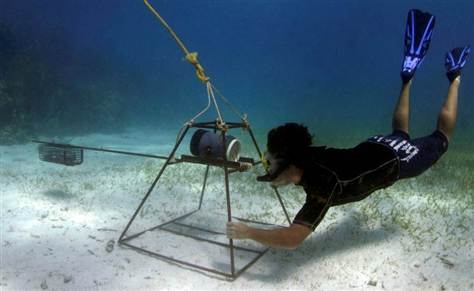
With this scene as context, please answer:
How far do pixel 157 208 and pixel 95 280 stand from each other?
2541 mm

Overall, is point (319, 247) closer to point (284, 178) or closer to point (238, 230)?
point (284, 178)

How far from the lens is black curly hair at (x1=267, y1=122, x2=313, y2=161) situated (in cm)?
321

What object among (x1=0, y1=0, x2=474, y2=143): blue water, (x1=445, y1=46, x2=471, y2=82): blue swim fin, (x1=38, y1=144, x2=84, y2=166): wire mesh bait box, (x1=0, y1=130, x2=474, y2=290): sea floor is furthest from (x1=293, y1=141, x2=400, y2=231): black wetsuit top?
(x1=0, y1=0, x2=474, y2=143): blue water

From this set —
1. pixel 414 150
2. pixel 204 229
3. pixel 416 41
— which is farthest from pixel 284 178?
pixel 416 41

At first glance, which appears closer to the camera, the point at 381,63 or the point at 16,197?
the point at 16,197

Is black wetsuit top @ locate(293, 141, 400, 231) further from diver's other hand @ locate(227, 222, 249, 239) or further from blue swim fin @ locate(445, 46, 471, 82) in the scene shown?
blue swim fin @ locate(445, 46, 471, 82)

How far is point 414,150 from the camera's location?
14.1 ft

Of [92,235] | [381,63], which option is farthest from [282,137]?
[381,63]

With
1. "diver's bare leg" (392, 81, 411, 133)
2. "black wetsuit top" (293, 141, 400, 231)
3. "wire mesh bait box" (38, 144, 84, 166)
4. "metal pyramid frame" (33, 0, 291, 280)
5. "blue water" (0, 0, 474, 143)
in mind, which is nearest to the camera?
"black wetsuit top" (293, 141, 400, 231)

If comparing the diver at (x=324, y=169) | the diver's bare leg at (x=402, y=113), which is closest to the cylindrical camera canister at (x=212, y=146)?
the diver at (x=324, y=169)

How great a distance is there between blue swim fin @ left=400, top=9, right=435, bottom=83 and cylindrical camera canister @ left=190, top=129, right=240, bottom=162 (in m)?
3.02

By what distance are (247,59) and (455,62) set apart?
17793cm

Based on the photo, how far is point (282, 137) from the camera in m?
3.23

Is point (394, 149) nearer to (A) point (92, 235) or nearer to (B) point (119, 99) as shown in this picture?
(A) point (92, 235)
